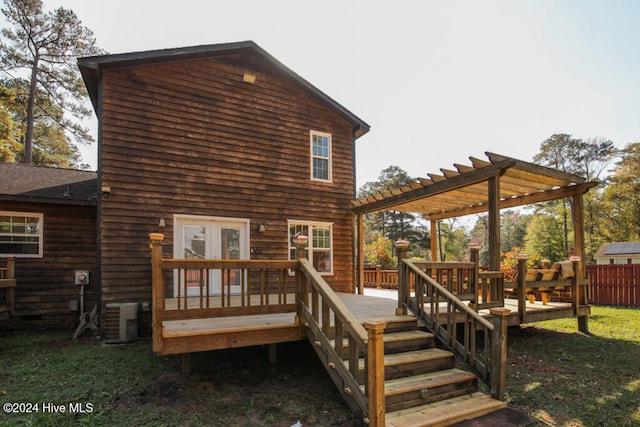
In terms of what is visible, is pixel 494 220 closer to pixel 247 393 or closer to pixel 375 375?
pixel 375 375

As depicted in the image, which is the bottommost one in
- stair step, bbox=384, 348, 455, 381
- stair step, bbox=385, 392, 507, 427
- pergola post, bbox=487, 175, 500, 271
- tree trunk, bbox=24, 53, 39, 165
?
stair step, bbox=385, 392, 507, 427

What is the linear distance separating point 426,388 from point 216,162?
6.33 m

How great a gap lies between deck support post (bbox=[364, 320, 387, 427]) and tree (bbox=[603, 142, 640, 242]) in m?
28.4

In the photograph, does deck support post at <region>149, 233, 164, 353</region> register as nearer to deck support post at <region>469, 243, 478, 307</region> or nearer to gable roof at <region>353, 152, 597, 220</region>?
deck support post at <region>469, 243, 478, 307</region>

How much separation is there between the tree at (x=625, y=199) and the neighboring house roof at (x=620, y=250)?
445 cm

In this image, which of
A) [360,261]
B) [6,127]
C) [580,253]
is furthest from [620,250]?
[6,127]

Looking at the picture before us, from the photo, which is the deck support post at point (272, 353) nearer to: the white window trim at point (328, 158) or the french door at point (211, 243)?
the french door at point (211, 243)

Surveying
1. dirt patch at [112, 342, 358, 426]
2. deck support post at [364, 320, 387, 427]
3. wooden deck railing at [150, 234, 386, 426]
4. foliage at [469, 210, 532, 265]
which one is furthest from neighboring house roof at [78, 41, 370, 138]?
foliage at [469, 210, 532, 265]

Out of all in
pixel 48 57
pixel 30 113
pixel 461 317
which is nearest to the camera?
pixel 461 317

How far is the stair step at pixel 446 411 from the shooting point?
3.38 m

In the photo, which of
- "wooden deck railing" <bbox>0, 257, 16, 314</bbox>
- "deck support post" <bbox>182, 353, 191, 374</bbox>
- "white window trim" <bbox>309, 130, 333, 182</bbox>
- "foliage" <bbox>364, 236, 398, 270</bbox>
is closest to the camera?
"deck support post" <bbox>182, 353, 191, 374</bbox>

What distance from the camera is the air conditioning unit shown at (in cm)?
646

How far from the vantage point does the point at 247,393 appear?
14.2 feet

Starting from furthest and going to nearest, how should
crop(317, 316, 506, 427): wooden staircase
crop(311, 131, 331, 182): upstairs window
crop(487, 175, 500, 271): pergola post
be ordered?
crop(311, 131, 331, 182): upstairs window, crop(487, 175, 500, 271): pergola post, crop(317, 316, 506, 427): wooden staircase
